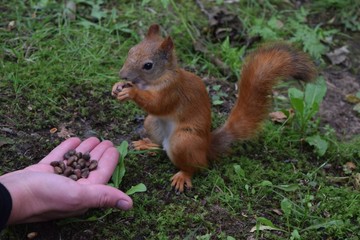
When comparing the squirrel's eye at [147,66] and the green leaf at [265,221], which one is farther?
the squirrel's eye at [147,66]

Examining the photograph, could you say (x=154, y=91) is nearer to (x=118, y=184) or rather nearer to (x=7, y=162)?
(x=118, y=184)

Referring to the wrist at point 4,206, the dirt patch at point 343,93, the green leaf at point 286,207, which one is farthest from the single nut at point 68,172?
the dirt patch at point 343,93


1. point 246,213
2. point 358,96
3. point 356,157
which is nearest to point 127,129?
point 246,213

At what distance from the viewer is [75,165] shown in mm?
2486

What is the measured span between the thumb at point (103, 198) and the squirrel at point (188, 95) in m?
0.40

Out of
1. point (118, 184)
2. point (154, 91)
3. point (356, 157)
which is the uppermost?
point (154, 91)

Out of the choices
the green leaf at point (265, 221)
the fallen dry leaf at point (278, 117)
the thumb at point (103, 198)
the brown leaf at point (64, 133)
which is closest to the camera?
the thumb at point (103, 198)

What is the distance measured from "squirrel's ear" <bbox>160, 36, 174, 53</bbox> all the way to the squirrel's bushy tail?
402 mm

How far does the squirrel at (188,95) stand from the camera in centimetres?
261

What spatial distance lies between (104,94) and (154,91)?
701 mm

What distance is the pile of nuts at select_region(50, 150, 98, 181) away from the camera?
245 centimetres

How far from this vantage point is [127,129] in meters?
3.07

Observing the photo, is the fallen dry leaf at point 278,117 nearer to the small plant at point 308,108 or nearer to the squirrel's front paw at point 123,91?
the small plant at point 308,108

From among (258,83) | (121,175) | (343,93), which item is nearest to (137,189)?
(121,175)
